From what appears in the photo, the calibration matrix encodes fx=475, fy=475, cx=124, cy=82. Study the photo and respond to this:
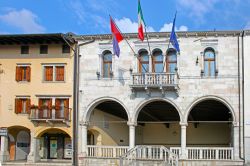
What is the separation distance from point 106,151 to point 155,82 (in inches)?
214

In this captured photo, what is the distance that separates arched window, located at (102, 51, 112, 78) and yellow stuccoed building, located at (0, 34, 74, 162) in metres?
2.15

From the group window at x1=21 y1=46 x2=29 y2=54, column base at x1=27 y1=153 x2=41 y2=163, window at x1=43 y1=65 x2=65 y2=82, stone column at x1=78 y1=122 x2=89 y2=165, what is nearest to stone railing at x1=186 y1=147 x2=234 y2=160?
stone column at x1=78 y1=122 x2=89 y2=165

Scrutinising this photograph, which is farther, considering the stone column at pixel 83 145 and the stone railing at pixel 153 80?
the stone column at pixel 83 145

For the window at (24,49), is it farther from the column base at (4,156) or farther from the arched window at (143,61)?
the arched window at (143,61)

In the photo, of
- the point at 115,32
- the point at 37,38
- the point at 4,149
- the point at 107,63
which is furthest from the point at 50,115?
the point at 115,32

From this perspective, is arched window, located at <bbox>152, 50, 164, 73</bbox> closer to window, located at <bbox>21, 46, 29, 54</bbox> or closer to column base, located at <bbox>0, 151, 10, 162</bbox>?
window, located at <bbox>21, 46, 29, 54</bbox>

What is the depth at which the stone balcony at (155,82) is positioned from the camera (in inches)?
1125

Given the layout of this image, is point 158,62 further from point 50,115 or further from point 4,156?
point 4,156

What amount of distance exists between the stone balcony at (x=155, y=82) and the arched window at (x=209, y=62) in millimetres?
1957

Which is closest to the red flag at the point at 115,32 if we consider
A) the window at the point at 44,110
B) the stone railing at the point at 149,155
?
the stone railing at the point at 149,155

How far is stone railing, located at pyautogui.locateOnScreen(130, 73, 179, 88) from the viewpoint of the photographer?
93.7 feet

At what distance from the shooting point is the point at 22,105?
31.6 meters

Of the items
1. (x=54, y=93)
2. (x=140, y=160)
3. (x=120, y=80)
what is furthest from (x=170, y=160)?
(x=54, y=93)

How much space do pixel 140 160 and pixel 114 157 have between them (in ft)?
7.55
